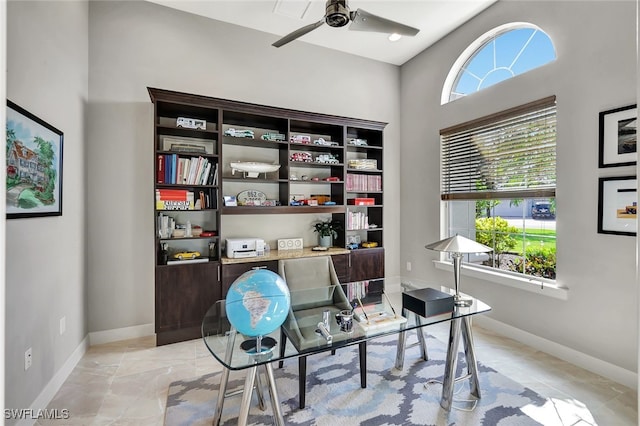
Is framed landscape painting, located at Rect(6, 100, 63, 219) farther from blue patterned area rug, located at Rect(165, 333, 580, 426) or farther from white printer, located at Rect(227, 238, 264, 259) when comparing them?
blue patterned area rug, located at Rect(165, 333, 580, 426)

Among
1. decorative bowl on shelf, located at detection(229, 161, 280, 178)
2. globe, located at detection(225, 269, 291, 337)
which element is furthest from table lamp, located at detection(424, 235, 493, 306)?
decorative bowl on shelf, located at detection(229, 161, 280, 178)

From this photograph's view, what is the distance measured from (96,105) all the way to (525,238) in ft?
13.8

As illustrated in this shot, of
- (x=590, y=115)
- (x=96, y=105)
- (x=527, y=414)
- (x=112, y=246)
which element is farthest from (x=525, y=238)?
(x=96, y=105)

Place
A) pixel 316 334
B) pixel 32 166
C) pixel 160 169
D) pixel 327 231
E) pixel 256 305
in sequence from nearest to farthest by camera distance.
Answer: pixel 256 305 < pixel 316 334 < pixel 32 166 < pixel 160 169 < pixel 327 231

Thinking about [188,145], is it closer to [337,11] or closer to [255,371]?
[337,11]

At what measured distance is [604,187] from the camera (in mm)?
2186

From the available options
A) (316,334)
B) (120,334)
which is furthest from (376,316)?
(120,334)

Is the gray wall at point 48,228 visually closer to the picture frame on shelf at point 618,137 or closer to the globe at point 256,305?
the globe at point 256,305

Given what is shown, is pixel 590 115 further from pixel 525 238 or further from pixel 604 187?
pixel 525 238

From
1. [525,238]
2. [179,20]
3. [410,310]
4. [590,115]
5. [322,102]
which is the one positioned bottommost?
[410,310]

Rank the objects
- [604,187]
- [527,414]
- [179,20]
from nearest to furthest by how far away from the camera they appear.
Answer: [527,414] < [604,187] < [179,20]

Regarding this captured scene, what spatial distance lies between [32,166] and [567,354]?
13.2 feet

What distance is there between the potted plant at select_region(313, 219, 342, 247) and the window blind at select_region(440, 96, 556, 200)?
1.33m

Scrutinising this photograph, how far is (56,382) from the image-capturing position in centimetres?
203
